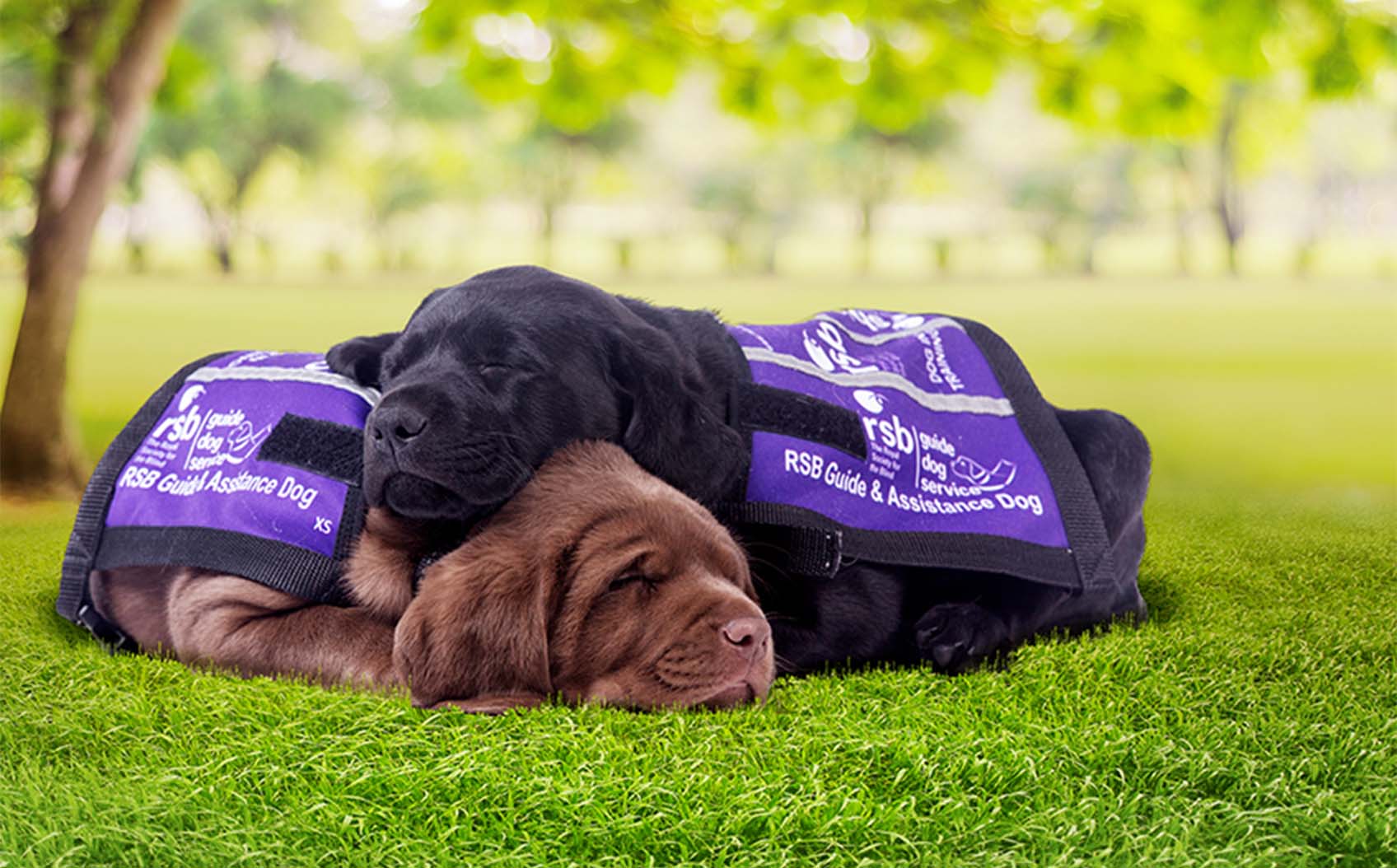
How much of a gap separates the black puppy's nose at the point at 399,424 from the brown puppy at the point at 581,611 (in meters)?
0.25

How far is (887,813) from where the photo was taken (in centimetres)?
218

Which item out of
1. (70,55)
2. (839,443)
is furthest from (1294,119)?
(70,55)

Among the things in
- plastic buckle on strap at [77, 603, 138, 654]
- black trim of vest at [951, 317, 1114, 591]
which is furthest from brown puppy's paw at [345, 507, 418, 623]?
black trim of vest at [951, 317, 1114, 591]

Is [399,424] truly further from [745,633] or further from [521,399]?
[745,633]

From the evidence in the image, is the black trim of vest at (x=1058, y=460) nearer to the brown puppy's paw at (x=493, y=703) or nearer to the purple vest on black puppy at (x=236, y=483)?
the brown puppy's paw at (x=493, y=703)

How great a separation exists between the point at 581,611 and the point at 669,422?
571mm

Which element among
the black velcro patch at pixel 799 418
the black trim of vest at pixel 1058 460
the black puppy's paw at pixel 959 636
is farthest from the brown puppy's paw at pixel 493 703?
the black trim of vest at pixel 1058 460

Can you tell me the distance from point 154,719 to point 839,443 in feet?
5.61

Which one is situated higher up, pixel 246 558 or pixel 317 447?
pixel 317 447

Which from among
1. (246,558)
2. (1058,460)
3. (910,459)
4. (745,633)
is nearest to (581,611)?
(745,633)

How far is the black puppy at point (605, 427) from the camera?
106 inches

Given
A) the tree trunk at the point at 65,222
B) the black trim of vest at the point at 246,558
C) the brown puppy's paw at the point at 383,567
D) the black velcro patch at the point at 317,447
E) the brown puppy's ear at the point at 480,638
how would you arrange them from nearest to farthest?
the brown puppy's ear at the point at 480,638
the brown puppy's paw at the point at 383,567
the black trim of vest at the point at 246,558
the black velcro patch at the point at 317,447
the tree trunk at the point at 65,222

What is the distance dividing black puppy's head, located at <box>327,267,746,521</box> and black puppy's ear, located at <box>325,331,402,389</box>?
0.15m

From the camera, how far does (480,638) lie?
8.14ft
